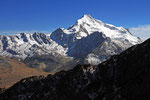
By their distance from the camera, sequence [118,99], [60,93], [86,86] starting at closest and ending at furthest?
[118,99]
[86,86]
[60,93]

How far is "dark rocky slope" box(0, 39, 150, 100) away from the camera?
4888 centimetres

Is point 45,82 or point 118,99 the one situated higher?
point 45,82

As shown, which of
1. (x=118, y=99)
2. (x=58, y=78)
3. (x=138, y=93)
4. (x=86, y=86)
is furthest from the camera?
(x=58, y=78)

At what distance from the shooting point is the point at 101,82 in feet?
217

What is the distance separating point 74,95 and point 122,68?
21.0m

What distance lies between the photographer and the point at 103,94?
193 ft

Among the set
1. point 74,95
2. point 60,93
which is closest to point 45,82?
point 60,93

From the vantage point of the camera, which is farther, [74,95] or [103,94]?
[74,95]

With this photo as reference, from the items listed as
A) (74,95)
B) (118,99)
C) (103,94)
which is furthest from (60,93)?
(118,99)

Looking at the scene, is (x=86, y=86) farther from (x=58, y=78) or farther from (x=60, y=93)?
(x=58, y=78)

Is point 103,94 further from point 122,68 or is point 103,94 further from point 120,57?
point 120,57

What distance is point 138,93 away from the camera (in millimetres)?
44031

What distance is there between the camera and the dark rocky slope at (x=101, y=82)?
48.9m

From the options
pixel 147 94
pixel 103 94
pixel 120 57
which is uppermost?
pixel 120 57
